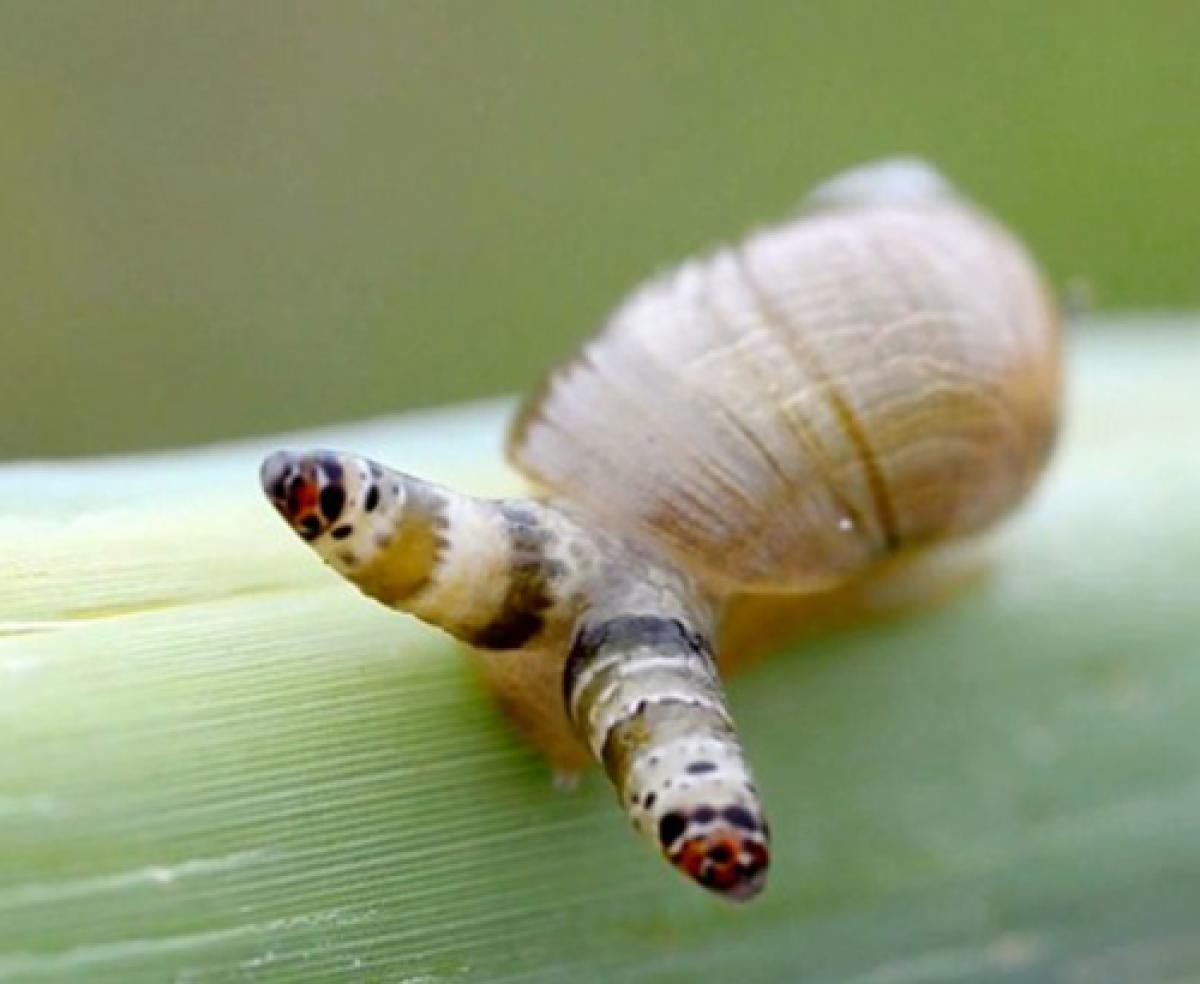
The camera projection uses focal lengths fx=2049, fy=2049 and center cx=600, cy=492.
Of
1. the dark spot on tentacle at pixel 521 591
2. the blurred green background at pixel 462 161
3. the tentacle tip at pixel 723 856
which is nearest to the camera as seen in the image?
the tentacle tip at pixel 723 856

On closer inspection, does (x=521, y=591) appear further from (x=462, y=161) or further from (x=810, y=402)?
(x=462, y=161)

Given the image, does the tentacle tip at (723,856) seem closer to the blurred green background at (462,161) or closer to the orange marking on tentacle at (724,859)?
the orange marking on tentacle at (724,859)

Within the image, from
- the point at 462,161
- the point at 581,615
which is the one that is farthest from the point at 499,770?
the point at 462,161

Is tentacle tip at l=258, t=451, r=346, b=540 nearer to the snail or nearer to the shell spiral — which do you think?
the snail

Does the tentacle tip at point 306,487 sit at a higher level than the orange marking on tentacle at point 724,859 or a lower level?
higher

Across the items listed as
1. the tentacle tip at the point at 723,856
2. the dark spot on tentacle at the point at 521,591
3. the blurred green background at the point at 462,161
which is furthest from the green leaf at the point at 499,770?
the blurred green background at the point at 462,161

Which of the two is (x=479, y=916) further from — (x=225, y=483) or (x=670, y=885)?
(x=225, y=483)

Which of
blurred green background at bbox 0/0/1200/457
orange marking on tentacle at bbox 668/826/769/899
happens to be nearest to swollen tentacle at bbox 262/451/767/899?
orange marking on tentacle at bbox 668/826/769/899
